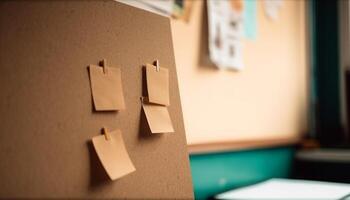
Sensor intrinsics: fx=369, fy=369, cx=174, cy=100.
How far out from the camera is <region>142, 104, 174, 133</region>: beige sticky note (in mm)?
884

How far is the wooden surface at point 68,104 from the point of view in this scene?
68 centimetres

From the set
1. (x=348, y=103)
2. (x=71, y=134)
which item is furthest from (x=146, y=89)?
(x=348, y=103)

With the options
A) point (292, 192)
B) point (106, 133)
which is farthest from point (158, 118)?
point (292, 192)

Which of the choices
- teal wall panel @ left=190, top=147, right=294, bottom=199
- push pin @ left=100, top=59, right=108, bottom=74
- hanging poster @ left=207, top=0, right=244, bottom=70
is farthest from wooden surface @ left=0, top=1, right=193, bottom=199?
hanging poster @ left=207, top=0, right=244, bottom=70

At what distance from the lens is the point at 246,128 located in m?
1.62

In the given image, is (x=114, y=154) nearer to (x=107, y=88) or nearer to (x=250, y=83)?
(x=107, y=88)

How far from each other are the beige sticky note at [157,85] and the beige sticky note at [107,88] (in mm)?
88

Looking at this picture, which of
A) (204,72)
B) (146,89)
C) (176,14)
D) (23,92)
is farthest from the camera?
(204,72)

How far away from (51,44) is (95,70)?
11 centimetres

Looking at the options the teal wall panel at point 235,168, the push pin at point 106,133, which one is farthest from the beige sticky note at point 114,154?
the teal wall panel at point 235,168

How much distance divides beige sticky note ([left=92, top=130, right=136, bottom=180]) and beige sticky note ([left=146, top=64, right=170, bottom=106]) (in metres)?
0.14

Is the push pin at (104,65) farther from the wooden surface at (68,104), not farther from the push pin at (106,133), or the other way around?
the push pin at (106,133)

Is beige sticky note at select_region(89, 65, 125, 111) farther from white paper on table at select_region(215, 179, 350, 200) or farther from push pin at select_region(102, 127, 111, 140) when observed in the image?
white paper on table at select_region(215, 179, 350, 200)

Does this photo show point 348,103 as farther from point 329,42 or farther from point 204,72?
point 204,72
